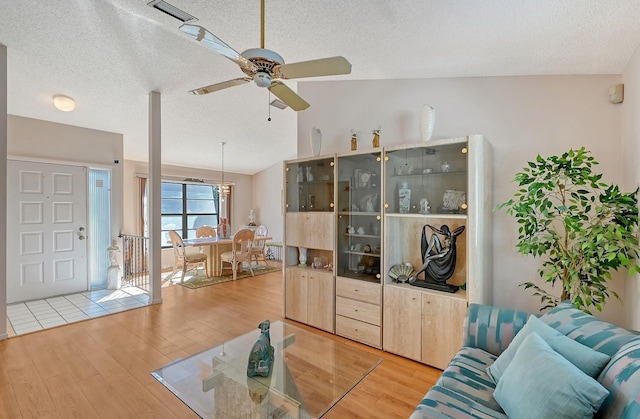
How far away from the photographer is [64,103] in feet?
12.3

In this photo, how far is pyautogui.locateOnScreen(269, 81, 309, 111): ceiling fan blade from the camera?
2.01 meters

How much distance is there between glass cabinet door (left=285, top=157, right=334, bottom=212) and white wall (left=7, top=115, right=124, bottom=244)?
11.0ft

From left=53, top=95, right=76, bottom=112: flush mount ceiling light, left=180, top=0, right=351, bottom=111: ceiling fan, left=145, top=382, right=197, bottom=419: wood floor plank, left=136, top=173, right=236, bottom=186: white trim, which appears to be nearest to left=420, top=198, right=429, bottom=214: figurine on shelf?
left=180, top=0, right=351, bottom=111: ceiling fan

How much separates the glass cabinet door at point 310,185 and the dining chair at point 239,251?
87.7 inches

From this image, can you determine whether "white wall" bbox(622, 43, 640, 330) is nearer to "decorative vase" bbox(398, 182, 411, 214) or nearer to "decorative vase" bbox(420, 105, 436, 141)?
"decorative vase" bbox(420, 105, 436, 141)

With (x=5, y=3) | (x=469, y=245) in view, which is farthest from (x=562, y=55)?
(x=5, y=3)

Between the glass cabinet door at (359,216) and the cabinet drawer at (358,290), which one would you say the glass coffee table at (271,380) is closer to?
the cabinet drawer at (358,290)

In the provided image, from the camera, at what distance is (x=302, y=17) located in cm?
214

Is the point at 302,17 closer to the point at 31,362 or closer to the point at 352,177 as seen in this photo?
the point at 352,177

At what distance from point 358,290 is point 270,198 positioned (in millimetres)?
5385

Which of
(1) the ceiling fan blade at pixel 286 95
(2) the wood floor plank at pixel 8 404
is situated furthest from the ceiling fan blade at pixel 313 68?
(2) the wood floor plank at pixel 8 404

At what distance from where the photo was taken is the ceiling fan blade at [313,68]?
5.51 feet

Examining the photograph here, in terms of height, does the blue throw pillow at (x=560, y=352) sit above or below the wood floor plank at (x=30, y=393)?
above

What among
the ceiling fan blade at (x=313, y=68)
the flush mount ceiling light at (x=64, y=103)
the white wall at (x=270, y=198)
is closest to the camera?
the ceiling fan blade at (x=313, y=68)
